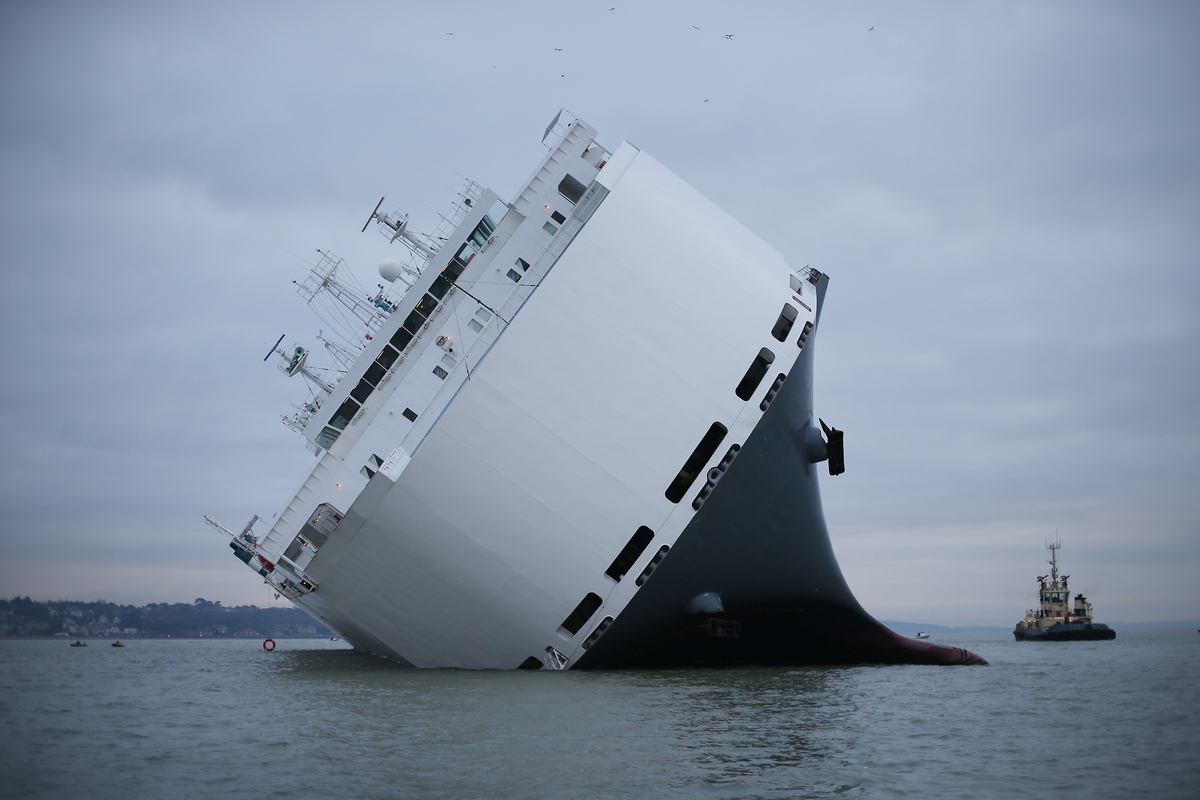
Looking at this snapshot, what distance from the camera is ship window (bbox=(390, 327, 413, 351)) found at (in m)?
19.9

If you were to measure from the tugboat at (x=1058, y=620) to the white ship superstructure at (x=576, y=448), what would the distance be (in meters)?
46.8

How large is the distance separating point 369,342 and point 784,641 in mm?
11630

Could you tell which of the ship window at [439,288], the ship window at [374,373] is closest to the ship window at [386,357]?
the ship window at [374,373]

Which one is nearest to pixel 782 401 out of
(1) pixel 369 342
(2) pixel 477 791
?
(1) pixel 369 342

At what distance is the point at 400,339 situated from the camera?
1995cm

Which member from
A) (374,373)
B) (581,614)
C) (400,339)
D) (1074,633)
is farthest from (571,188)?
(1074,633)

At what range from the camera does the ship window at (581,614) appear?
685 inches

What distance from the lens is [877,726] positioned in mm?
12789

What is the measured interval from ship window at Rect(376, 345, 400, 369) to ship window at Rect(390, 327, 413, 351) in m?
0.13

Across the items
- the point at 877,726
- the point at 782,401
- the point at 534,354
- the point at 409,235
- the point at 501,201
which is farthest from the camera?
the point at 409,235

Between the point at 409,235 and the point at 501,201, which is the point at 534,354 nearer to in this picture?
the point at 501,201

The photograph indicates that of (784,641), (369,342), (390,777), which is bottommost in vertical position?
(390,777)

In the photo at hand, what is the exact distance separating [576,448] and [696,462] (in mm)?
2484

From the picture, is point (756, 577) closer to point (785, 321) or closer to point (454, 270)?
point (785, 321)
